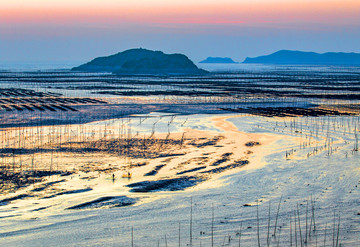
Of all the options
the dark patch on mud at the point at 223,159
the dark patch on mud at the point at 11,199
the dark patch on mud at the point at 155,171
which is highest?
the dark patch on mud at the point at 223,159

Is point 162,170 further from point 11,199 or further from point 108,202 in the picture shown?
point 11,199

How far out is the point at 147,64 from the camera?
468ft

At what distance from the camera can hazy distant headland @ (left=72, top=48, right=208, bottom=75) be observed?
136500 mm

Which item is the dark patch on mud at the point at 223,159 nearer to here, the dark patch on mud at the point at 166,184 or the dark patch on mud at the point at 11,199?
the dark patch on mud at the point at 166,184

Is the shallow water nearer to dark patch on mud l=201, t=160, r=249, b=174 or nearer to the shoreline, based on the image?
the shoreline

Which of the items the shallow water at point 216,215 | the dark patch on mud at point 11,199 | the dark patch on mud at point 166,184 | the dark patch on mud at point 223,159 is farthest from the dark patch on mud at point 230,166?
the dark patch on mud at point 11,199

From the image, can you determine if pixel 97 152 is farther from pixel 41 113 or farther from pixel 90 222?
pixel 41 113

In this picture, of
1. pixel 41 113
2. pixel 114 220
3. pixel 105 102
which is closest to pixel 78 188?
pixel 114 220

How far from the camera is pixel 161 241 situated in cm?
1118

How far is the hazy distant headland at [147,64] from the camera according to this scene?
136 m

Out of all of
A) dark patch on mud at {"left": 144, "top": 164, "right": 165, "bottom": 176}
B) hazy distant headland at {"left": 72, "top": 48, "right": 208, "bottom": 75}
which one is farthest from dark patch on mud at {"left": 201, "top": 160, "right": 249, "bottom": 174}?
hazy distant headland at {"left": 72, "top": 48, "right": 208, "bottom": 75}

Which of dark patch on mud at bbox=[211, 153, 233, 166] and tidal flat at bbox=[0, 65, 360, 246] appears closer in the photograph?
tidal flat at bbox=[0, 65, 360, 246]

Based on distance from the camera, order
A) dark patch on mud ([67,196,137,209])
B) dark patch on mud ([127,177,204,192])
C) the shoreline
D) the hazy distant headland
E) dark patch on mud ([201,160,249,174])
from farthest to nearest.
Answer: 1. the hazy distant headland
2. dark patch on mud ([201,160,249,174])
3. dark patch on mud ([127,177,204,192])
4. the shoreline
5. dark patch on mud ([67,196,137,209])

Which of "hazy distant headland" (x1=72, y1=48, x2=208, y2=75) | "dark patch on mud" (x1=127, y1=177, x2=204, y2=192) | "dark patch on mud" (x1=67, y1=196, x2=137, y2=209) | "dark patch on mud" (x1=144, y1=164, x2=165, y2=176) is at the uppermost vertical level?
"hazy distant headland" (x1=72, y1=48, x2=208, y2=75)
